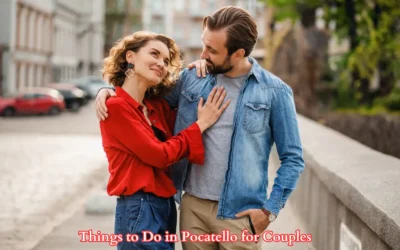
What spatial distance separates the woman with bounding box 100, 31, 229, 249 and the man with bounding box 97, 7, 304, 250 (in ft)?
0.33

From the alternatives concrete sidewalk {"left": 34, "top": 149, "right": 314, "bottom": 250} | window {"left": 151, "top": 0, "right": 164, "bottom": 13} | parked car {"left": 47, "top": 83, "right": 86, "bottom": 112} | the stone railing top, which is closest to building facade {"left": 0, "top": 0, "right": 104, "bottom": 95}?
parked car {"left": 47, "top": 83, "right": 86, "bottom": 112}

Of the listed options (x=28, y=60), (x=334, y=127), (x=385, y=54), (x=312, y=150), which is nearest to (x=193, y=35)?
(x=28, y=60)

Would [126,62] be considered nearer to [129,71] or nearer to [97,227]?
[129,71]

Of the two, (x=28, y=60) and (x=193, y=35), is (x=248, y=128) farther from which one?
(x=193, y=35)

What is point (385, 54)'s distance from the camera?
72.8 feet

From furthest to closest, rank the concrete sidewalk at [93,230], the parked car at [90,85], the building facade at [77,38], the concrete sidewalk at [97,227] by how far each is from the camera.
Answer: the building facade at [77,38]
the parked car at [90,85]
the concrete sidewalk at [97,227]
the concrete sidewalk at [93,230]

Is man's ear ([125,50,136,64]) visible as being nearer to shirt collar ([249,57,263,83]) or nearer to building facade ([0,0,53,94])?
shirt collar ([249,57,263,83])

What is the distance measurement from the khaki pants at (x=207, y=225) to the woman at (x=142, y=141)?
9 centimetres

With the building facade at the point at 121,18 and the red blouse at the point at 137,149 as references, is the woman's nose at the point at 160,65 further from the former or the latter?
the building facade at the point at 121,18

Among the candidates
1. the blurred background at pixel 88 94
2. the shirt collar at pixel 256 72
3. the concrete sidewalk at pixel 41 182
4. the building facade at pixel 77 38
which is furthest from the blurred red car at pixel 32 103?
the shirt collar at pixel 256 72

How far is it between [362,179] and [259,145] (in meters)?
1.38

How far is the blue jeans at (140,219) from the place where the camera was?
332 cm

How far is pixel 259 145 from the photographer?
347 cm

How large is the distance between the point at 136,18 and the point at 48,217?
74.9m
